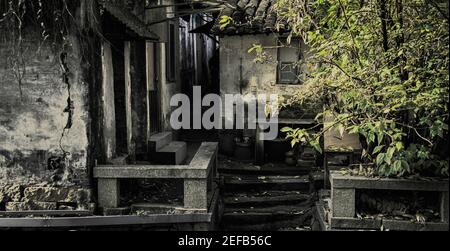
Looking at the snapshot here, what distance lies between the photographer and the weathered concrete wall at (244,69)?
15008mm

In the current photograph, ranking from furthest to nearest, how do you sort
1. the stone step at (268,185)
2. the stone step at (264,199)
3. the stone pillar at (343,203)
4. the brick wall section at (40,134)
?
1. the stone step at (268,185)
2. the stone step at (264,199)
3. the brick wall section at (40,134)
4. the stone pillar at (343,203)

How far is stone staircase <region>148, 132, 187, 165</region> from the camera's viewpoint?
11.6 m

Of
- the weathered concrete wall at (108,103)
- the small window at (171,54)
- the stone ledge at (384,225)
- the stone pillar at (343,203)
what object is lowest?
the stone ledge at (384,225)

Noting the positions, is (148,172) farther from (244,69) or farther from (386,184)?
(244,69)

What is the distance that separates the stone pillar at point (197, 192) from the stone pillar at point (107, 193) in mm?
1250

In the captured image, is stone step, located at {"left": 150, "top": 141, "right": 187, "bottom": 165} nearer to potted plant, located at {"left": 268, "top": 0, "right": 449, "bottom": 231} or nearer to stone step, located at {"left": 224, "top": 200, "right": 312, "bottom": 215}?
stone step, located at {"left": 224, "top": 200, "right": 312, "bottom": 215}

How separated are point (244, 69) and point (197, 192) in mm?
7230

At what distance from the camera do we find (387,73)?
7074 mm

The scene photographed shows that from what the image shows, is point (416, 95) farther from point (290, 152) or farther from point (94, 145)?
point (290, 152)

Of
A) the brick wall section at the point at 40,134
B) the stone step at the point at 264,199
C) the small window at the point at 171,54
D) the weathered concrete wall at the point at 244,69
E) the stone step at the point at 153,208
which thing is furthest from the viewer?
the small window at the point at 171,54

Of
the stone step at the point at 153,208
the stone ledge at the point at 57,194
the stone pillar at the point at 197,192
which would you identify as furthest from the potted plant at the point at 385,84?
the stone ledge at the point at 57,194

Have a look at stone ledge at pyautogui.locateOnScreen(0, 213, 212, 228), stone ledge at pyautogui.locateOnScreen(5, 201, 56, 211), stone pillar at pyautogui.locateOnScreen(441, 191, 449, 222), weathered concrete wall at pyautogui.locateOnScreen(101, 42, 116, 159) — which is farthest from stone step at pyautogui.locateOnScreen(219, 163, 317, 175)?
stone ledge at pyautogui.locateOnScreen(5, 201, 56, 211)

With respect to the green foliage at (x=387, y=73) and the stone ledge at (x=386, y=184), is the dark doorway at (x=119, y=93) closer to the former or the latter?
the green foliage at (x=387, y=73)

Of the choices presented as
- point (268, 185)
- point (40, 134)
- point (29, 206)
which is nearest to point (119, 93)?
point (40, 134)
